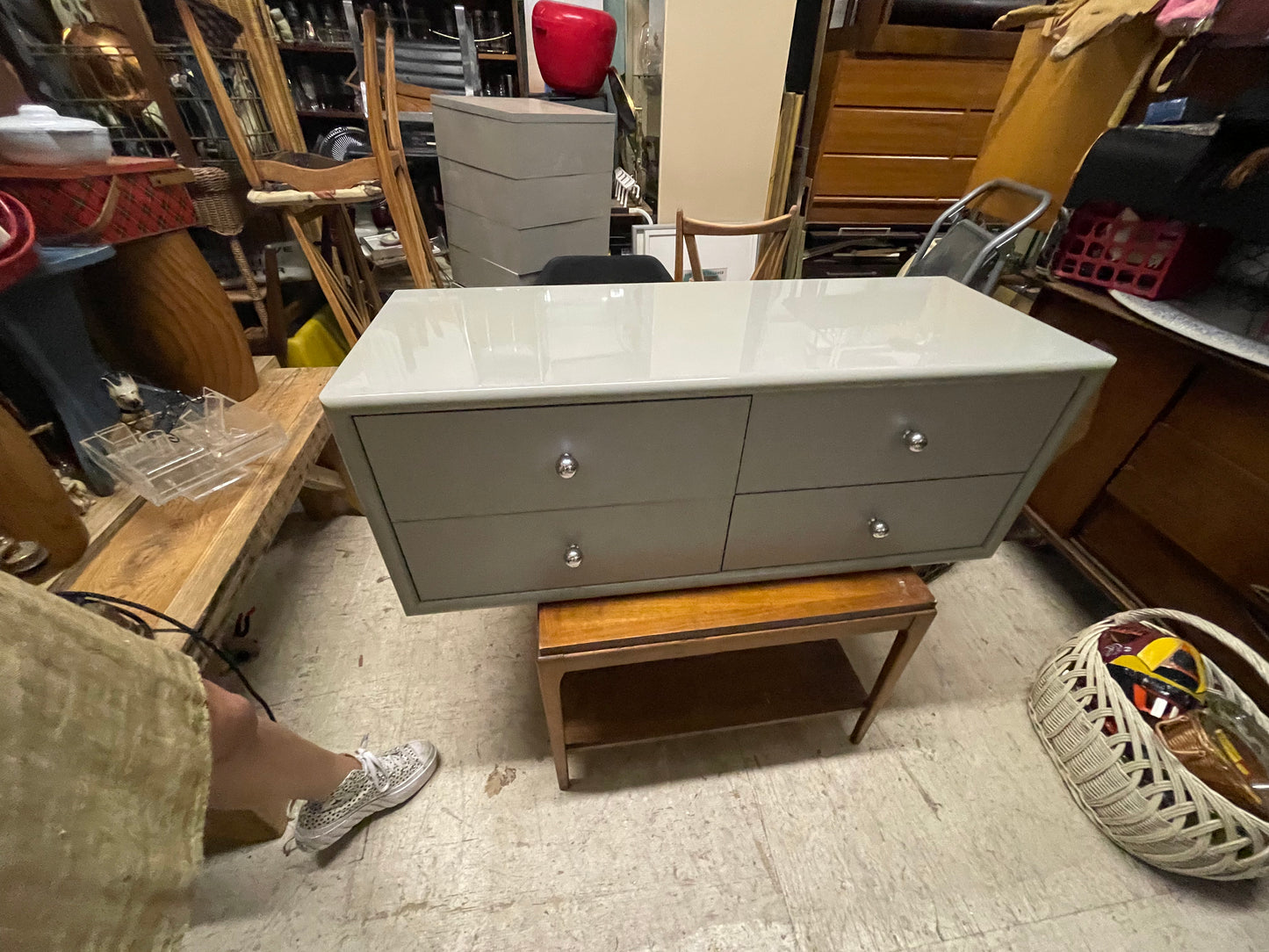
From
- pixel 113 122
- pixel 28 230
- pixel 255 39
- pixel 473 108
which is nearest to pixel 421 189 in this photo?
pixel 255 39

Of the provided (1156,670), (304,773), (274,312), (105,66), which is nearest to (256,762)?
(304,773)

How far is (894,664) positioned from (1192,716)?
1.88 ft

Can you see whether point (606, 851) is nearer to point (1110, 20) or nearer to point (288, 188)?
point (288, 188)

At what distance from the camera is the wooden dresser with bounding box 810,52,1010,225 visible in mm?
2205

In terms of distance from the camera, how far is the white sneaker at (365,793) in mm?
983

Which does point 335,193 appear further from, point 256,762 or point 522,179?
point 256,762

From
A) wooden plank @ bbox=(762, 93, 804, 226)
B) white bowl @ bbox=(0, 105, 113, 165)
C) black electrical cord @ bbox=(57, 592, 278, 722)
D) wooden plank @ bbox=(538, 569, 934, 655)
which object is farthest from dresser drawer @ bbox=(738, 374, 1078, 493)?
wooden plank @ bbox=(762, 93, 804, 226)

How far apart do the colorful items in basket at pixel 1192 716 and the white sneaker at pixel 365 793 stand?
54.8 inches

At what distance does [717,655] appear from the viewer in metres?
1.21

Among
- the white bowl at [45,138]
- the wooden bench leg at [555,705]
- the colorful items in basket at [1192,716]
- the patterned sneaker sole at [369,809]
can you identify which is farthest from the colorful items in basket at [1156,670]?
the white bowl at [45,138]

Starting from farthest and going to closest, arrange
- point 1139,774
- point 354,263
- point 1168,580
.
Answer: point 354,263 < point 1168,580 < point 1139,774

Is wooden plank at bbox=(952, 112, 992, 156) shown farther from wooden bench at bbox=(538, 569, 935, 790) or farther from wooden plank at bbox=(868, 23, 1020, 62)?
wooden bench at bbox=(538, 569, 935, 790)

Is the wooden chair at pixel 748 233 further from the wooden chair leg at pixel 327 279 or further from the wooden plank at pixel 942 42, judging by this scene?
the wooden chair leg at pixel 327 279

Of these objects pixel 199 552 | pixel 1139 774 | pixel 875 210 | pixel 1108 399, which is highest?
pixel 875 210
